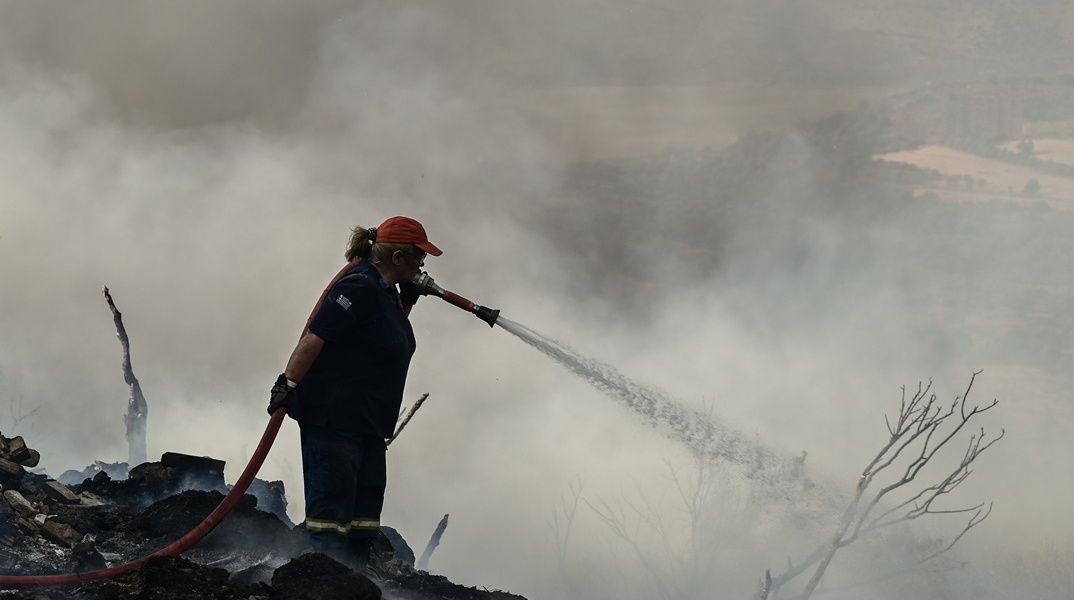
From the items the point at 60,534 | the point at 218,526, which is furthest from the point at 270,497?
the point at 60,534

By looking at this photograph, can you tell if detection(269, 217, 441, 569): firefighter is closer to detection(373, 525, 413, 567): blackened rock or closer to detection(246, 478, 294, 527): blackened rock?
detection(373, 525, 413, 567): blackened rock

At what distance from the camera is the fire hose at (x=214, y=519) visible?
565 centimetres

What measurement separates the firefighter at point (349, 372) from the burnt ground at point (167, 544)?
0.32m

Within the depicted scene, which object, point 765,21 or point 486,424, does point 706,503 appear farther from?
point 765,21

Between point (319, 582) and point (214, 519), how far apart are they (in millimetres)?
710

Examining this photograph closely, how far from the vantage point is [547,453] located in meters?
22.9

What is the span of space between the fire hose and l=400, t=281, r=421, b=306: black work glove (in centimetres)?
4

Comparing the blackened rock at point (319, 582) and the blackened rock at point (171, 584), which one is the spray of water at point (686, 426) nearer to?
the blackened rock at point (319, 582)

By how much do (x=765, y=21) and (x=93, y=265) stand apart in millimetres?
45267

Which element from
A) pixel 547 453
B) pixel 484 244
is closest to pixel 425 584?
pixel 547 453

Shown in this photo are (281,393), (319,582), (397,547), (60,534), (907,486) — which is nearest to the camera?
(319,582)

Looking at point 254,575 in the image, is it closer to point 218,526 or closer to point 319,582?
point 218,526

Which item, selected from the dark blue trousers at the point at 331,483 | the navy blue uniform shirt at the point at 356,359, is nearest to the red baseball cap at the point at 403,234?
the navy blue uniform shirt at the point at 356,359

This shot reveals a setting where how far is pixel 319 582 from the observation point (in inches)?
230
